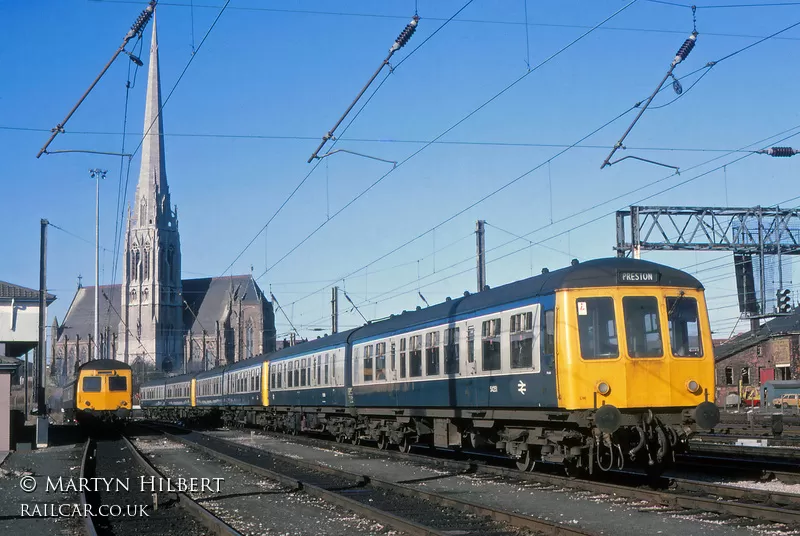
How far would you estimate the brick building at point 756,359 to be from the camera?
2279 inches

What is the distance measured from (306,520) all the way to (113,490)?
5.38m

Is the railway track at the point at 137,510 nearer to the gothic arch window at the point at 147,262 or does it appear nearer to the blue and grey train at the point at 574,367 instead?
the blue and grey train at the point at 574,367

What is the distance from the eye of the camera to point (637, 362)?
46.2ft

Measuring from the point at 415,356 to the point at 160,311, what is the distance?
4799 inches

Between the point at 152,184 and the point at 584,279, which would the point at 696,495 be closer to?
the point at 584,279

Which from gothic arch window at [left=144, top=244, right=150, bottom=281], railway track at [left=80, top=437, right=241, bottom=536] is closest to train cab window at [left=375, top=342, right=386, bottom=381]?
railway track at [left=80, top=437, right=241, bottom=536]

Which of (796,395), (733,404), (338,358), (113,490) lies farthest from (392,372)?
(733,404)

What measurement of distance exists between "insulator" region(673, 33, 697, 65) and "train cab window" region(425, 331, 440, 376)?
22.8 ft

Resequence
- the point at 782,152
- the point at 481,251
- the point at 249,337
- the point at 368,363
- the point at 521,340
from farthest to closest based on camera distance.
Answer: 1. the point at 249,337
2. the point at 481,251
3. the point at 368,363
4. the point at 782,152
5. the point at 521,340

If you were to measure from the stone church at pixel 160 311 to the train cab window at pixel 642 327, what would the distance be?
11560 centimetres

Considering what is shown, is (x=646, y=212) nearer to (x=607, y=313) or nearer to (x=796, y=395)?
(x=796, y=395)

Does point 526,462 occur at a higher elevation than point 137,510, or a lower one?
higher

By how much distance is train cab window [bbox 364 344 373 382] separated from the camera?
23703 mm

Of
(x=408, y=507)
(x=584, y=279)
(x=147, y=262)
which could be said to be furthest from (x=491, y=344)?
(x=147, y=262)
